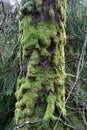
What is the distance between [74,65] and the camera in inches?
147

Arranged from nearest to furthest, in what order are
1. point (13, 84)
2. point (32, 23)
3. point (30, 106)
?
point (30, 106) → point (32, 23) → point (13, 84)

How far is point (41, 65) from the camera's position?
84.7 inches

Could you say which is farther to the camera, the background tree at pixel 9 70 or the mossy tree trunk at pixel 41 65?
the background tree at pixel 9 70

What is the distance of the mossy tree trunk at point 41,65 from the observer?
82.4 inches

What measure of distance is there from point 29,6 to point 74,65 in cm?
160

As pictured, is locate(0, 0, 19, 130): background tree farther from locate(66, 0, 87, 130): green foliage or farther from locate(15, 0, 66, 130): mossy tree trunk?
locate(15, 0, 66, 130): mossy tree trunk

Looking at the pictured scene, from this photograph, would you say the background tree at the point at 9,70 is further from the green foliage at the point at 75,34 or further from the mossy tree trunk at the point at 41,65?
the mossy tree trunk at the point at 41,65

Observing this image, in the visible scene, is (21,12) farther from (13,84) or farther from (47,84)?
(13,84)

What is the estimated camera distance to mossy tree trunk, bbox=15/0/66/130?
2094mm

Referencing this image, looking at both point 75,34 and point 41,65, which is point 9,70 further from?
point 41,65

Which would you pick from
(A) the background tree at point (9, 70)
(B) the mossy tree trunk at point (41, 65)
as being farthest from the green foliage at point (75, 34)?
(B) the mossy tree trunk at point (41, 65)

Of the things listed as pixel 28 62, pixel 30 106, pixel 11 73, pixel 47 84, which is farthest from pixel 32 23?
pixel 11 73

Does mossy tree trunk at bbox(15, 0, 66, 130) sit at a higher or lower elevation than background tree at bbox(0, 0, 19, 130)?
higher

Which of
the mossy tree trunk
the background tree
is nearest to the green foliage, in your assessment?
the background tree
